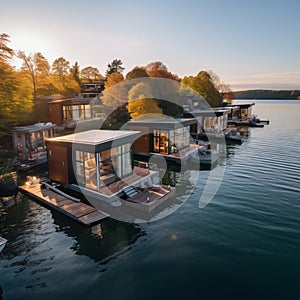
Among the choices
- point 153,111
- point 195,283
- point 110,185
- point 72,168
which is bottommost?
point 195,283

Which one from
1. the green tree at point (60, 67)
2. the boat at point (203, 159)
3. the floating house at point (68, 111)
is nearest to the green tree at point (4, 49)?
the floating house at point (68, 111)

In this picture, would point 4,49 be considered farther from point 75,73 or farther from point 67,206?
point 75,73

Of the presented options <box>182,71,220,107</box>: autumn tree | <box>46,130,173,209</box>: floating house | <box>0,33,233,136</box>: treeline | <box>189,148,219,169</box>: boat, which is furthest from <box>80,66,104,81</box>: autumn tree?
<box>46,130,173,209</box>: floating house

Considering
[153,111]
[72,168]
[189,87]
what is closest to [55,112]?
[153,111]

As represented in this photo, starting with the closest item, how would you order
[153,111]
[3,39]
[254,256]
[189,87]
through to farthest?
[254,256] < [3,39] < [153,111] < [189,87]

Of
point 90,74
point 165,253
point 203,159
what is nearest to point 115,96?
point 203,159

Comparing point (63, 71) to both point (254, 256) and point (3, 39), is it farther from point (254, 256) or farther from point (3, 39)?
point (254, 256)

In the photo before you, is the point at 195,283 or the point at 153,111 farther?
the point at 153,111
